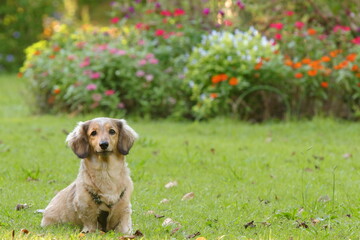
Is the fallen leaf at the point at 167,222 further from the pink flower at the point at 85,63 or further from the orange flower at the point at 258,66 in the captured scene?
the pink flower at the point at 85,63

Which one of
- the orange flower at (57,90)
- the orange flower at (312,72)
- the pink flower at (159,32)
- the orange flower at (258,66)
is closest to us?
the orange flower at (312,72)

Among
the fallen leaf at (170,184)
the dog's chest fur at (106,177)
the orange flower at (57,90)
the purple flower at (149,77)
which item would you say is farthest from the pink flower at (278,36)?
the dog's chest fur at (106,177)

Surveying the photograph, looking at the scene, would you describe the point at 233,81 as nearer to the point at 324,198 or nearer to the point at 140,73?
the point at 140,73

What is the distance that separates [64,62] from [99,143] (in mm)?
8336

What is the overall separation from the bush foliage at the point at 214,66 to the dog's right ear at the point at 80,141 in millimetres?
6524

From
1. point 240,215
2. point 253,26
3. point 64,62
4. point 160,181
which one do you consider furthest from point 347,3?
point 240,215

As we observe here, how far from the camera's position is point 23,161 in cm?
845

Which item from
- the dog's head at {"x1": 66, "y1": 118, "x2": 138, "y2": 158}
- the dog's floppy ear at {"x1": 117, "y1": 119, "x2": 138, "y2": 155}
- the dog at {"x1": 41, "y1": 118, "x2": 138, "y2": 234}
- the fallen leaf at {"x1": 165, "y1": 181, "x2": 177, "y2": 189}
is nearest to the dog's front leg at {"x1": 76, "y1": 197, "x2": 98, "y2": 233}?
the dog at {"x1": 41, "y1": 118, "x2": 138, "y2": 234}

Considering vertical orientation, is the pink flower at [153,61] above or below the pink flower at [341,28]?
below

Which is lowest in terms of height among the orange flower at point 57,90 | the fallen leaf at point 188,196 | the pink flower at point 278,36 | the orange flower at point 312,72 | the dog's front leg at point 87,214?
the fallen leaf at point 188,196

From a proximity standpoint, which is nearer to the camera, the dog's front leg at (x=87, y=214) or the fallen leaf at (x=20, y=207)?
the dog's front leg at (x=87, y=214)

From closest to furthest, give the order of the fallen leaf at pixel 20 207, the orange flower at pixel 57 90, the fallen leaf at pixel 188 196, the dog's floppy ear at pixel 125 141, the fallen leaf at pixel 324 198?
the dog's floppy ear at pixel 125 141, the fallen leaf at pixel 20 207, the fallen leaf at pixel 324 198, the fallen leaf at pixel 188 196, the orange flower at pixel 57 90

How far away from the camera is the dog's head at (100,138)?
16.8 ft

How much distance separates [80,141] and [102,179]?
1.14 feet
